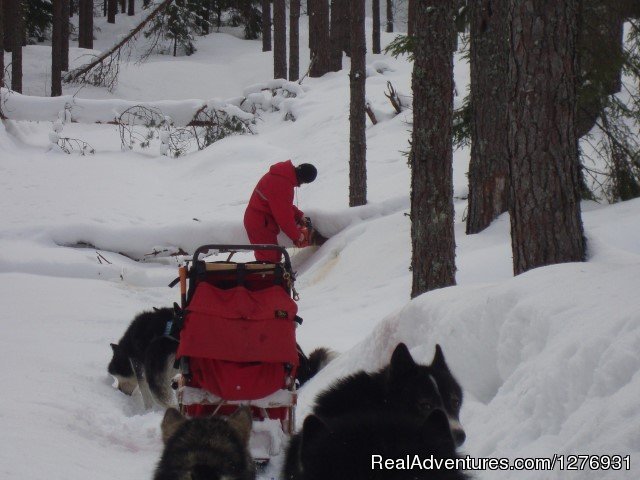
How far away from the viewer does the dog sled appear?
15.1ft

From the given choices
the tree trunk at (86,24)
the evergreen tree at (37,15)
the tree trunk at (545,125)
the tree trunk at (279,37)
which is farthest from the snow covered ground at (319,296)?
the evergreen tree at (37,15)

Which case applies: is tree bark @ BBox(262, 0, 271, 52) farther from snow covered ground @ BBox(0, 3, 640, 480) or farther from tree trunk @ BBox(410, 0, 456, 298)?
tree trunk @ BBox(410, 0, 456, 298)

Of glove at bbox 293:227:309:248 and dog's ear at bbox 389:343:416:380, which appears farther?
glove at bbox 293:227:309:248

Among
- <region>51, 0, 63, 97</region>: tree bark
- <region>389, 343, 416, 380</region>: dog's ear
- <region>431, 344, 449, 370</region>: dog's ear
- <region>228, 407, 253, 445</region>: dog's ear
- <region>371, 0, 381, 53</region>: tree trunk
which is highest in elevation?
<region>371, 0, 381, 53</region>: tree trunk

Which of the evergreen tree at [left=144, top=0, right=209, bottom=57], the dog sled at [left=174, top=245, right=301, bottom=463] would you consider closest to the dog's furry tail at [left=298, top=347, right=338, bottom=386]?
the dog sled at [left=174, top=245, right=301, bottom=463]

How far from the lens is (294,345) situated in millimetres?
4797

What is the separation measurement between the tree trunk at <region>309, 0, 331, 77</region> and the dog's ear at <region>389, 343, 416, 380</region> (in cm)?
2255

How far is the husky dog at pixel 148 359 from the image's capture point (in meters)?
6.07

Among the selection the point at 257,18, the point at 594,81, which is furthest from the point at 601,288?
the point at 257,18

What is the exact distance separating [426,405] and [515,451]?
464 mm

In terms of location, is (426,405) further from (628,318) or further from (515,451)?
(628,318)

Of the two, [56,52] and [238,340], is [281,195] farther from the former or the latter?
[56,52]

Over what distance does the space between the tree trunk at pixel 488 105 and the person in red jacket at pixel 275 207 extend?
245 centimetres

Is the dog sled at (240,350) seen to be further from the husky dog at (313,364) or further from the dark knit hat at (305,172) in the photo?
the dark knit hat at (305,172)
